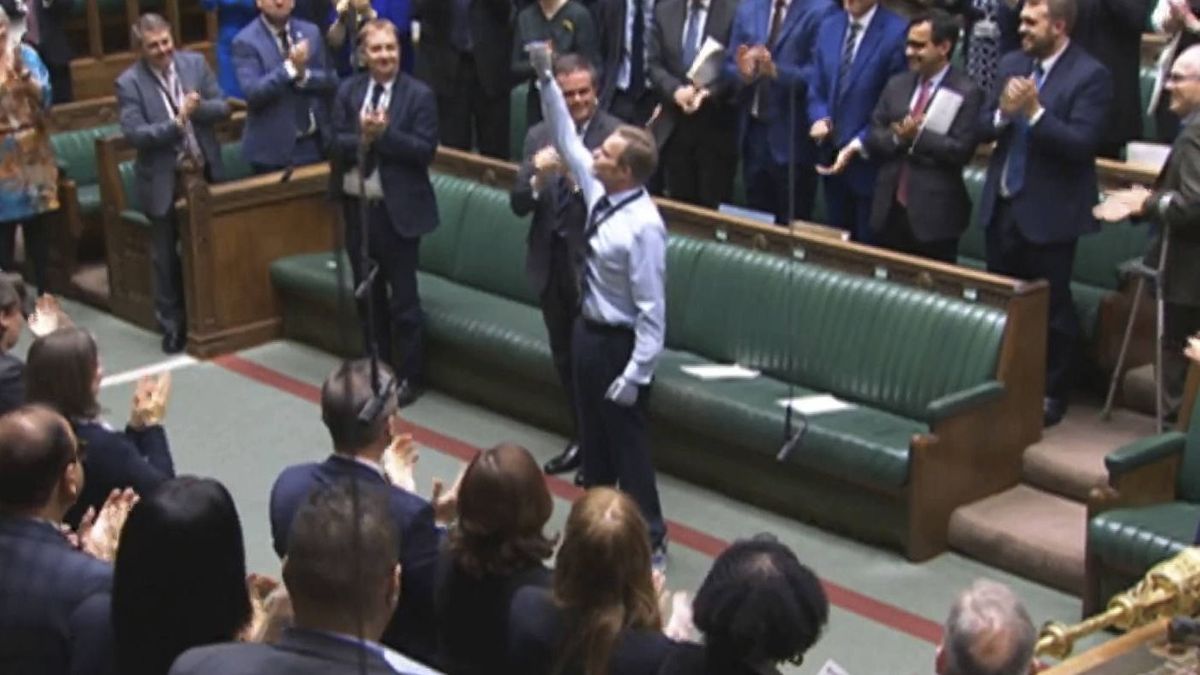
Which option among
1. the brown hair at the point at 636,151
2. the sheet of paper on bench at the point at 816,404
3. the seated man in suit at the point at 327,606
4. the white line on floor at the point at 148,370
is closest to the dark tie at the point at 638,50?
the sheet of paper on bench at the point at 816,404

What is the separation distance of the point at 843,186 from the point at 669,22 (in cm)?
100

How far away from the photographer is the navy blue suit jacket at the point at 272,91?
28.2 ft

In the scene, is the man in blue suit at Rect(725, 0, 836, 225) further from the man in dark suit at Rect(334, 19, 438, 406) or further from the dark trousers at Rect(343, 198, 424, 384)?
the dark trousers at Rect(343, 198, 424, 384)

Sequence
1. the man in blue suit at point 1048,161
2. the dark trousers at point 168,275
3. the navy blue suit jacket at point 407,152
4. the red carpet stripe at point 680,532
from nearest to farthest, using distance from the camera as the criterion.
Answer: the red carpet stripe at point 680,532 → the man in blue suit at point 1048,161 → the navy blue suit jacket at point 407,152 → the dark trousers at point 168,275

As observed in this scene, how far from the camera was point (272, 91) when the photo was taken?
8.62 metres

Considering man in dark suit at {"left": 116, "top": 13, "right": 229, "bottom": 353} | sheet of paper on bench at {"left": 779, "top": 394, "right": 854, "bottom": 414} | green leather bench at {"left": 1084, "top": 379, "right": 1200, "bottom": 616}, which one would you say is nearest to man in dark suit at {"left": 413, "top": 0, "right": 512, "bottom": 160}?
man in dark suit at {"left": 116, "top": 13, "right": 229, "bottom": 353}

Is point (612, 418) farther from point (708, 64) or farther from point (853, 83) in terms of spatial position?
point (708, 64)

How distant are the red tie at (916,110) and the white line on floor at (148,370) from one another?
321 centimetres

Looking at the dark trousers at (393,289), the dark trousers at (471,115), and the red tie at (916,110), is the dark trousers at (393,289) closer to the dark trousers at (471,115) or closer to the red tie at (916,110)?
the dark trousers at (471,115)

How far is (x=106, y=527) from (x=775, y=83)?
4319 mm

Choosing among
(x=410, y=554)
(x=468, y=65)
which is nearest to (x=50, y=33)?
(x=468, y=65)

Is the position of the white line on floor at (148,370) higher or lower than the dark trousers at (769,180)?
lower

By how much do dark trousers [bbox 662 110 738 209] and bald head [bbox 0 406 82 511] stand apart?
185 inches

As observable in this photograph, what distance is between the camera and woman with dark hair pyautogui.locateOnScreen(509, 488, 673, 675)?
3.44 metres
